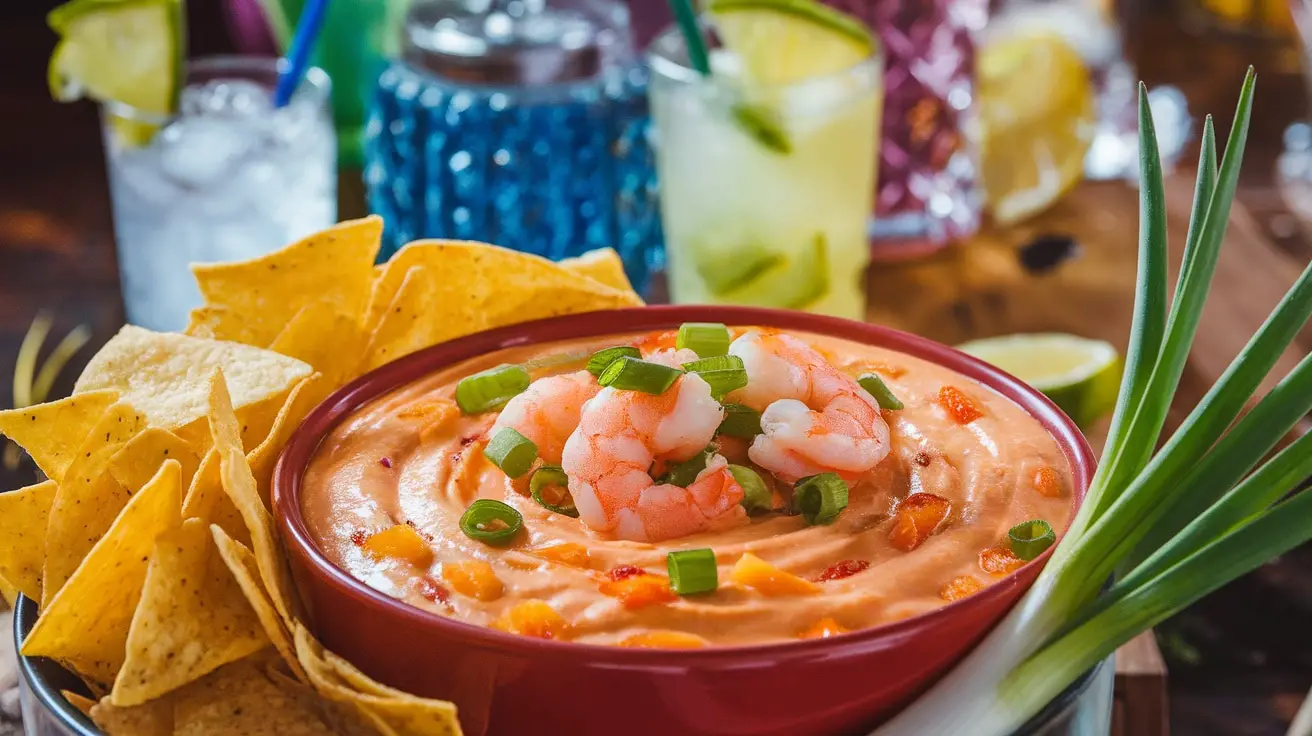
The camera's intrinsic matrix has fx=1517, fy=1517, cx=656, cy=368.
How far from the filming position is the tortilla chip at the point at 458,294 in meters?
2.39

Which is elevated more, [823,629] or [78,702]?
[823,629]

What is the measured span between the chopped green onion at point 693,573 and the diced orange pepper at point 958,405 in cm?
55

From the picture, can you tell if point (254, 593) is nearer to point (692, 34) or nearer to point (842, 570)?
point (842, 570)

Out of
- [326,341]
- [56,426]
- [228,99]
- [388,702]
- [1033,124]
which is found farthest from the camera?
[1033,124]

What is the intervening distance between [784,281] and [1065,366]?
2.26 ft

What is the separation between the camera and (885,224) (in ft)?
14.0

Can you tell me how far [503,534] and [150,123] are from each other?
2120 millimetres

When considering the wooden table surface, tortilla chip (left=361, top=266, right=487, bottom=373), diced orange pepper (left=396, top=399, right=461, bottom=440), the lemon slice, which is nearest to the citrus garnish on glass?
the wooden table surface

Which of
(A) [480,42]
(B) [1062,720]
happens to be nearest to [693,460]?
(B) [1062,720]

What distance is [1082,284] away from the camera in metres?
3.93

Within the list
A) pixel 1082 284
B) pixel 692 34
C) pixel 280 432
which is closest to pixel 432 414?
pixel 280 432

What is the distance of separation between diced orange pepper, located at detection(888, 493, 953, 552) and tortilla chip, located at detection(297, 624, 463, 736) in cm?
55

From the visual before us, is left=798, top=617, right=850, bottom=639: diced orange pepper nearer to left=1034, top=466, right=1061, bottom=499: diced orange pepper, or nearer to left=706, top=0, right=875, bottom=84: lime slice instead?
left=1034, top=466, right=1061, bottom=499: diced orange pepper

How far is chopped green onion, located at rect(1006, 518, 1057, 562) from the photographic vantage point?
1.76 meters
